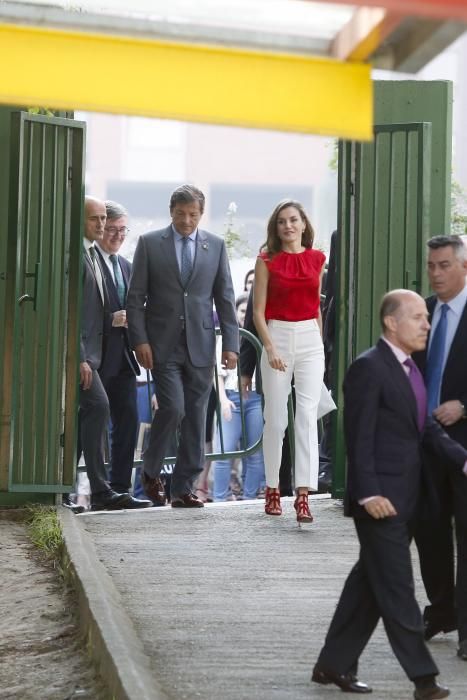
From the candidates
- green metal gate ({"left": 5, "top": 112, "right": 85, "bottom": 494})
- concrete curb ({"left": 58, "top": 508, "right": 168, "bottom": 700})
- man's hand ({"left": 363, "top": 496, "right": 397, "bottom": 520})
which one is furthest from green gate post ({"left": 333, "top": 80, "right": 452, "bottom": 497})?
man's hand ({"left": 363, "top": 496, "right": 397, "bottom": 520})

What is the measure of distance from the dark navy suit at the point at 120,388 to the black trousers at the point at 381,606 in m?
4.97

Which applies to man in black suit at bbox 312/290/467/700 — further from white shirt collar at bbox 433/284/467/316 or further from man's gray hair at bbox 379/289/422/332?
white shirt collar at bbox 433/284/467/316

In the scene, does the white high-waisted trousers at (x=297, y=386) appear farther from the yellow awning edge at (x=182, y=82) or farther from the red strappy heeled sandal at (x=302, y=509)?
the yellow awning edge at (x=182, y=82)

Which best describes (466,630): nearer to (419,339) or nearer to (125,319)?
(419,339)

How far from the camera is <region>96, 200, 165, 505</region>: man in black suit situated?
11.5 meters

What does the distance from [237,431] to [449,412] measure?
20.1ft

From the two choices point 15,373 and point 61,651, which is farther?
point 15,373

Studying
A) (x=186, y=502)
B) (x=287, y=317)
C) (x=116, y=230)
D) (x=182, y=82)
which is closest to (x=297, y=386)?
(x=287, y=317)

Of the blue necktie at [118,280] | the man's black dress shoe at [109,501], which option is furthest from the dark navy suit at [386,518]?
the blue necktie at [118,280]

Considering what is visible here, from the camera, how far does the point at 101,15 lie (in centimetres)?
480

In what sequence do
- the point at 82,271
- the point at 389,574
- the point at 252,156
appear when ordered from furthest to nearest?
the point at 252,156 → the point at 82,271 → the point at 389,574

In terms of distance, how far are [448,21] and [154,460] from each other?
7.24m

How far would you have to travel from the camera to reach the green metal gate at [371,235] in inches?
453

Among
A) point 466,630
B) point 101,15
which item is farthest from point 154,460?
point 101,15
